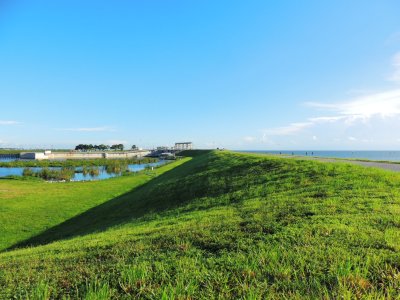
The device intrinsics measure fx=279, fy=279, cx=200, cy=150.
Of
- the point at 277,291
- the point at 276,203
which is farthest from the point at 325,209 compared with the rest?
the point at 277,291

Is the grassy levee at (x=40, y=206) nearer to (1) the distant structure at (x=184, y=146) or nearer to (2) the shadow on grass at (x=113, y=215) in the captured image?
(2) the shadow on grass at (x=113, y=215)

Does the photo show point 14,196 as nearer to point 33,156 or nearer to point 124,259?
point 124,259

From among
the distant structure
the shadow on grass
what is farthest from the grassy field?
the distant structure

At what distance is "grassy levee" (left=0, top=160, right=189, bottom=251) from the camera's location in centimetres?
1742

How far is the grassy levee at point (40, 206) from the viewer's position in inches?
Result: 686

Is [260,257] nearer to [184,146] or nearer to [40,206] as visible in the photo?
[40,206]

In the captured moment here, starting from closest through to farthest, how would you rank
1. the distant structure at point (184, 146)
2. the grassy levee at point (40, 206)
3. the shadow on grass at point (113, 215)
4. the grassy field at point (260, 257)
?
the grassy field at point (260, 257) < the shadow on grass at point (113, 215) < the grassy levee at point (40, 206) < the distant structure at point (184, 146)

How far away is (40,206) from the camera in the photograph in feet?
76.2

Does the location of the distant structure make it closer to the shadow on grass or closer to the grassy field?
the shadow on grass

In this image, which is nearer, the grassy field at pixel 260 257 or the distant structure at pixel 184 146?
the grassy field at pixel 260 257

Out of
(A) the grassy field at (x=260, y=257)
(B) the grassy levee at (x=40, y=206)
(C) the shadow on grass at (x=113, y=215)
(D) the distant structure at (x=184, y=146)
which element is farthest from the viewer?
(D) the distant structure at (x=184, y=146)

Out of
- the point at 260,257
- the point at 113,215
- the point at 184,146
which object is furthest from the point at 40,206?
the point at 184,146

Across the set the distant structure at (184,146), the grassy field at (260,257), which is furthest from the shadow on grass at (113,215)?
the distant structure at (184,146)

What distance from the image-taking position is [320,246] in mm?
5211
